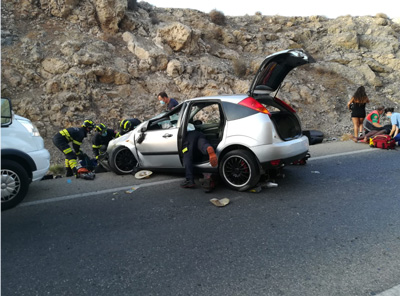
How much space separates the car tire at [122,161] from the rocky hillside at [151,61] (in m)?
6.10

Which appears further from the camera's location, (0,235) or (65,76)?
(65,76)

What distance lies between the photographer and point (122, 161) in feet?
21.6

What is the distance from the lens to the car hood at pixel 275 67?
15.7 feet

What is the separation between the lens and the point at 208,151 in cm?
488

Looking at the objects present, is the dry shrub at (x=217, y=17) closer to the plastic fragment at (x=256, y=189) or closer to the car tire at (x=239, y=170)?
the car tire at (x=239, y=170)

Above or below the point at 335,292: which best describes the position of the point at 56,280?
above

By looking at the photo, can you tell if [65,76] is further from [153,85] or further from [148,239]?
[148,239]

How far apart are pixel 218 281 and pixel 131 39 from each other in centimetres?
1628

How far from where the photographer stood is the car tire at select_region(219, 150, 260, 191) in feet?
16.0

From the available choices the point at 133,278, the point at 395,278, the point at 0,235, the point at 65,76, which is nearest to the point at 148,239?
the point at 133,278

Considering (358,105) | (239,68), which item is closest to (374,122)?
Answer: (358,105)

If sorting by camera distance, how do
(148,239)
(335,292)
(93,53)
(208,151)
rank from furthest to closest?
(93,53) → (208,151) → (148,239) → (335,292)

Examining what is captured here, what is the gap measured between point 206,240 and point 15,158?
3.29 meters

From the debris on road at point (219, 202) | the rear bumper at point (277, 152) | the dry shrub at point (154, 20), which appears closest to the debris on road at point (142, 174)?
the debris on road at point (219, 202)
